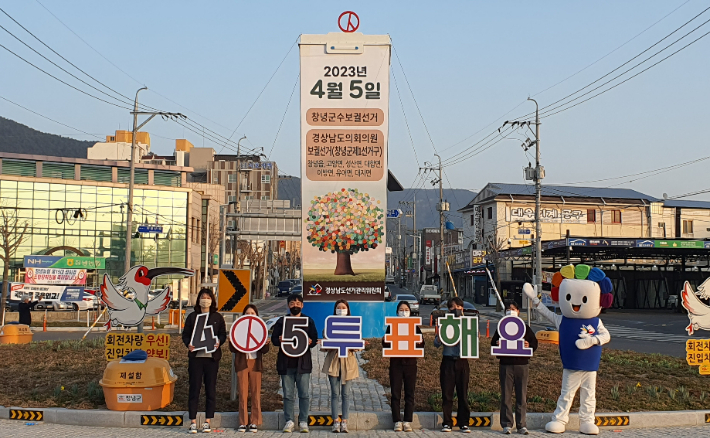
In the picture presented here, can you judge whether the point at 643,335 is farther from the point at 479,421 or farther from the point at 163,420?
the point at 163,420

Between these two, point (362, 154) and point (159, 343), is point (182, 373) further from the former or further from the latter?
point (362, 154)

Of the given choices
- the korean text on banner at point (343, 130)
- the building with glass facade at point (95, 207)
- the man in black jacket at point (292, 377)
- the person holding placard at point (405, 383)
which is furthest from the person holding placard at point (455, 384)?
the building with glass facade at point (95, 207)

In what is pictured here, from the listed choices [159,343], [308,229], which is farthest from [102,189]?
[159,343]

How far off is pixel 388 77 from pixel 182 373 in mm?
8597

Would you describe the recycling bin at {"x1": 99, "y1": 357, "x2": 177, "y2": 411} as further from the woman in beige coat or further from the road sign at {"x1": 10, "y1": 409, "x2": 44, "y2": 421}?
the woman in beige coat

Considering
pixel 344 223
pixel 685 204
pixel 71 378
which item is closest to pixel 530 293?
pixel 344 223

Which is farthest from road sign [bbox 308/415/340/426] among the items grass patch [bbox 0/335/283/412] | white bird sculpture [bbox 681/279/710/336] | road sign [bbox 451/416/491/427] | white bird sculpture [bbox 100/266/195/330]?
white bird sculpture [bbox 681/279/710/336]

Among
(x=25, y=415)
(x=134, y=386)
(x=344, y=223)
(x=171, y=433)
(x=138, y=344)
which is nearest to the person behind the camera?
(x=171, y=433)

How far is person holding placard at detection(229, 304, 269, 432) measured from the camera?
1017cm

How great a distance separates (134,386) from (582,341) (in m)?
6.80

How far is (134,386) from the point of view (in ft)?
35.5

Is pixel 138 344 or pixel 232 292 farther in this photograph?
pixel 138 344

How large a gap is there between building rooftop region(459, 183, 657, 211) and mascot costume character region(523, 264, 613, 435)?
59781 millimetres

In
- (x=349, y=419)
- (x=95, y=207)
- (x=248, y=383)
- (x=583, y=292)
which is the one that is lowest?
(x=349, y=419)
